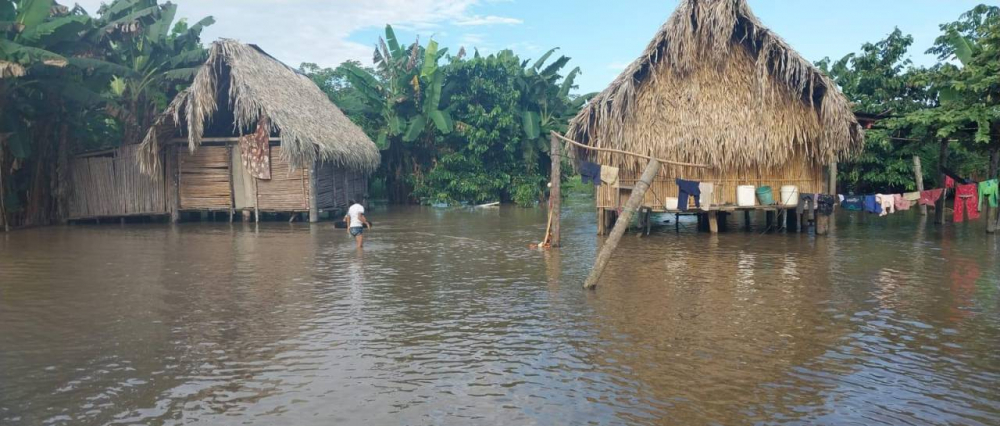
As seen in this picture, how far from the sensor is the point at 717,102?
1579cm

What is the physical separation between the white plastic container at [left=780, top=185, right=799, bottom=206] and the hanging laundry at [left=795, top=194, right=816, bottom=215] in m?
0.13

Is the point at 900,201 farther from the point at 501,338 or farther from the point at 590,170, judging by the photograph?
the point at 501,338

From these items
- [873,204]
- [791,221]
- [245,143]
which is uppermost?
[245,143]

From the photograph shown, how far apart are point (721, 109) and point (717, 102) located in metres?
0.17

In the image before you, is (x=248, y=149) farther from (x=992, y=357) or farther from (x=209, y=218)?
(x=992, y=357)

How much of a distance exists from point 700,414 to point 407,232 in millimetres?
13293

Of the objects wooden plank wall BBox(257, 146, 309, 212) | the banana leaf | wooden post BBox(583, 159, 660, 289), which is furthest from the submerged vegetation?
wooden post BBox(583, 159, 660, 289)

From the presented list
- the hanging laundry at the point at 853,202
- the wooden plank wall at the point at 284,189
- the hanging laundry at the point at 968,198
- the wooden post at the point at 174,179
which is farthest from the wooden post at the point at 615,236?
the wooden post at the point at 174,179

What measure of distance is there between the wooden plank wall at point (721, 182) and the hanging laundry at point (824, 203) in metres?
0.92

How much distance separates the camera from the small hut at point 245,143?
18953 millimetres

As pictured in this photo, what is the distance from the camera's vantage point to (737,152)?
619 inches

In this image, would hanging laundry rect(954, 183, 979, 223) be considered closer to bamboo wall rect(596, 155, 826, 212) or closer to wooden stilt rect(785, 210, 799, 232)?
bamboo wall rect(596, 155, 826, 212)

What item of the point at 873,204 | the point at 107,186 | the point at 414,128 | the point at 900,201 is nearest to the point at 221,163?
the point at 107,186

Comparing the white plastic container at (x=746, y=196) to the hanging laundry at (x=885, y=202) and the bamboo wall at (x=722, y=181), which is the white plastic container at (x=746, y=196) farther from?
the hanging laundry at (x=885, y=202)
